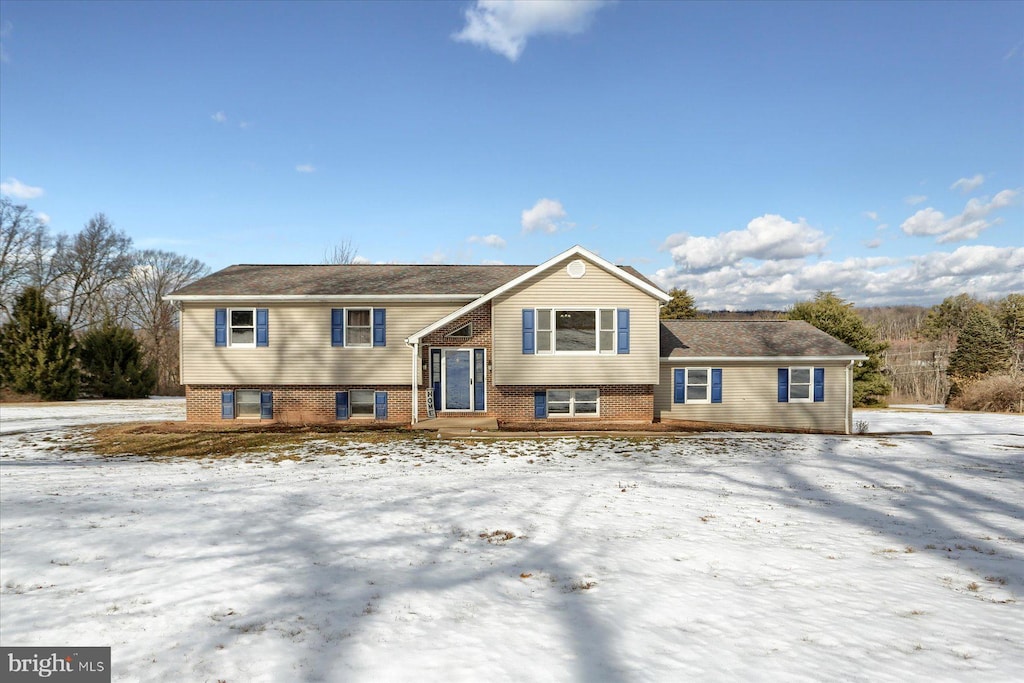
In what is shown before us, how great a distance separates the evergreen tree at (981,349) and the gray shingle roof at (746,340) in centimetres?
3537

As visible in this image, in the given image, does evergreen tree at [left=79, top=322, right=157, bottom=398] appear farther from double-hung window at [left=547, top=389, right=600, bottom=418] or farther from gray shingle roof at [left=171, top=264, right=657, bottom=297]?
double-hung window at [left=547, top=389, right=600, bottom=418]

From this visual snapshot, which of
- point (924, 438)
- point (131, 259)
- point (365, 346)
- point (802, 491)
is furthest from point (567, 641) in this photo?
point (131, 259)

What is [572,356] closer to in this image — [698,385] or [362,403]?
[698,385]

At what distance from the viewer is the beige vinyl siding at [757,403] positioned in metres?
19.9

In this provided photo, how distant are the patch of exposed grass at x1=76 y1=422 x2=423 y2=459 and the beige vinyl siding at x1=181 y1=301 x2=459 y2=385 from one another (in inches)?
74.3

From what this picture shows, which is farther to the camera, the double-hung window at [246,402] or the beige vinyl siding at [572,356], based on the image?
the double-hung window at [246,402]

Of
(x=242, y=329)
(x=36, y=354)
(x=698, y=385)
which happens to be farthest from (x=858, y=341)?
(x=36, y=354)

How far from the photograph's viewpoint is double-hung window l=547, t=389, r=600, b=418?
18.9 m

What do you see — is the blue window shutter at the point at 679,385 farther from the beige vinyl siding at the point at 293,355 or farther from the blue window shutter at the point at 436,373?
the beige vinyl siding at the point at 293,355

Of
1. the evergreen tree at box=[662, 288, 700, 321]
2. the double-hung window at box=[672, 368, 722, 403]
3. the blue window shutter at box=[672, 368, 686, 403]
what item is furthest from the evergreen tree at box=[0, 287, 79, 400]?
the evergreen tree at box=[662, 288, 700, 321]

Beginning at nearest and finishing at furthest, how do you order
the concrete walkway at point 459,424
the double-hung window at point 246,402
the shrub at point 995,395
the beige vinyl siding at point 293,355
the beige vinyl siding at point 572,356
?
the concrete walkway at point 459,424, the beige vinyl siding at point 572,356, the beige vinyl siding at point 293,355, the double-hung window at point 246,402, the shrub at point 995,395

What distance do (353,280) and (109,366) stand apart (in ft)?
80.2

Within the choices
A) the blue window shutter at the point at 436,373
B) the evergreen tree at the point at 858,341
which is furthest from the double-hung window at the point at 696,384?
the evergreen tree at the point at 858,341

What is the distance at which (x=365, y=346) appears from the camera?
18.8 metres
